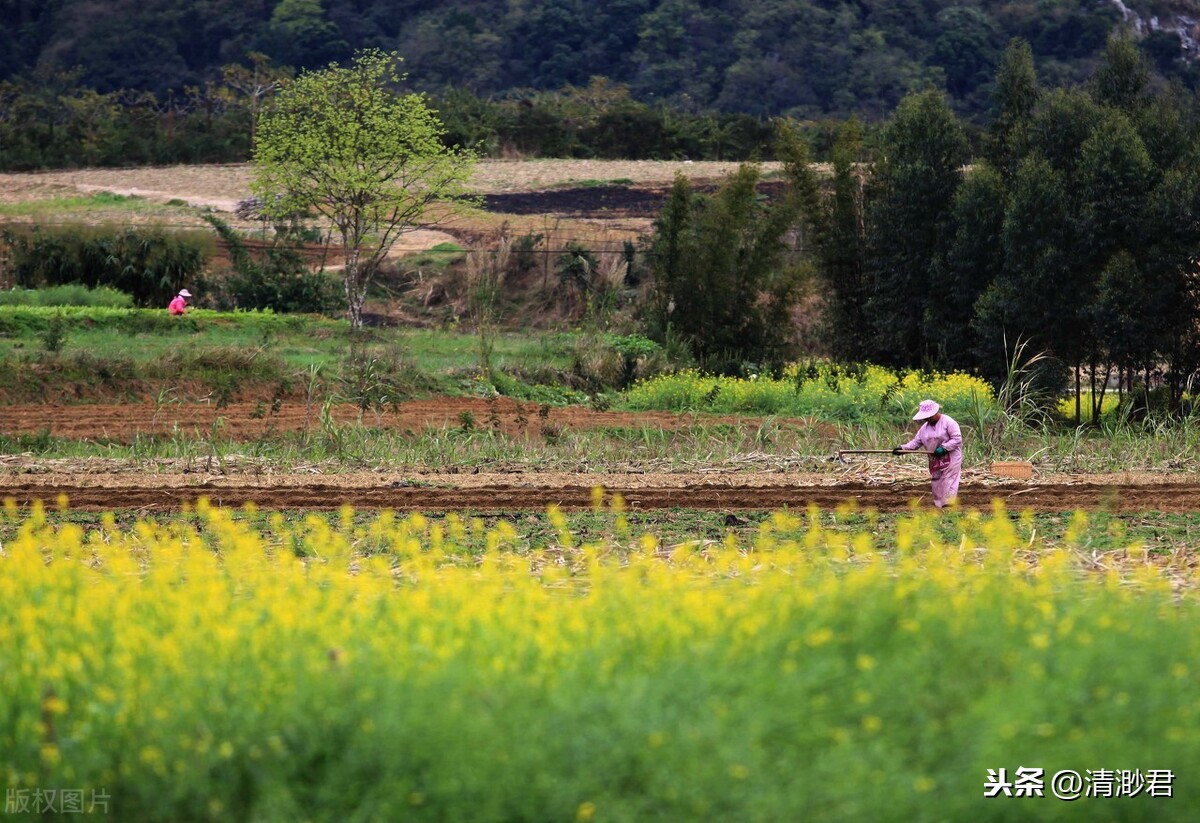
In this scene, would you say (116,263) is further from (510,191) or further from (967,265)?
(510,191)

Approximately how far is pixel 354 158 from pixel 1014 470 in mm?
19637

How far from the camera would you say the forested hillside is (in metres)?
76.9

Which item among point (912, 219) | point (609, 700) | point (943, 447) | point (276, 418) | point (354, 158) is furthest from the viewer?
point (354, 158)

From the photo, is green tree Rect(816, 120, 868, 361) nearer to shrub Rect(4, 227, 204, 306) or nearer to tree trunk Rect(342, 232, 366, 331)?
tree trunk Rect(342, 232, 366, 331)

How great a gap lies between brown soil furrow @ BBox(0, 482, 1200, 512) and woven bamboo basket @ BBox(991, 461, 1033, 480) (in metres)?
0.54

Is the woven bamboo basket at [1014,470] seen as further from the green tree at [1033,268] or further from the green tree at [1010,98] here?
the green tree at [1010,98]

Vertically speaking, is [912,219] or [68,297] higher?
[912,219]

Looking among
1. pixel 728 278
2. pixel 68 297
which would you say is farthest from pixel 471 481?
pixel 68 297

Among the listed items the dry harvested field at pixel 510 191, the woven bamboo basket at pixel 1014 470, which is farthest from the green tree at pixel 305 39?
the woven bamboo basket at pixel 1014 470

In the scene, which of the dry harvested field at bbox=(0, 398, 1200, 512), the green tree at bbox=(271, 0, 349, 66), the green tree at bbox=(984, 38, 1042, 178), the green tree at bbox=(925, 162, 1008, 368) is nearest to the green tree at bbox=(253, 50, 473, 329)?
the green tree at bbox=(925, 162, 1008, 368)

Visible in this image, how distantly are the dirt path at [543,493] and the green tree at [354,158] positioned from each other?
15692mm

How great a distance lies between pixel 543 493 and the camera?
14344 mm

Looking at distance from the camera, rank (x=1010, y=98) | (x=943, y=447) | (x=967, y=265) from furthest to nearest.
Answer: (x=1010, y=98) < (x=967, y=265) < (x=943, y=447)

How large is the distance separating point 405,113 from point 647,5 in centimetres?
5079
